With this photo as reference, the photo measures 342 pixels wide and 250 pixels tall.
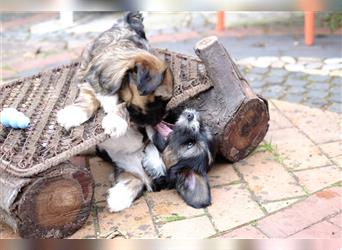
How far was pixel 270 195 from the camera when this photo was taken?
12.6 feet

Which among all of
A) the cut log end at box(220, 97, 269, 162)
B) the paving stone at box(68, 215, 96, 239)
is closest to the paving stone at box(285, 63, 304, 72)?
the cut log end at box(220, 97, 269, 162)

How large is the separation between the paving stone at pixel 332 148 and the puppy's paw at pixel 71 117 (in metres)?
1.75

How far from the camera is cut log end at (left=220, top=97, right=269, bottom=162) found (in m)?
3.93

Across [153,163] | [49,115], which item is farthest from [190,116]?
[49,115]

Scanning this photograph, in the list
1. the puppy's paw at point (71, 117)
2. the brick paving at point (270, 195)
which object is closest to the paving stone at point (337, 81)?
the brick paving at point (270, 195)

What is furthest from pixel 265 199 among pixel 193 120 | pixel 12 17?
pixel 12 17

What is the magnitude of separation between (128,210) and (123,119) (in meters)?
0.59

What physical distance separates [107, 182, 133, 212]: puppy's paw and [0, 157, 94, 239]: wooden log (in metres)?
0.23

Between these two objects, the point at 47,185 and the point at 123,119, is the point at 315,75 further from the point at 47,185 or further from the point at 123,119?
the point at 47,185

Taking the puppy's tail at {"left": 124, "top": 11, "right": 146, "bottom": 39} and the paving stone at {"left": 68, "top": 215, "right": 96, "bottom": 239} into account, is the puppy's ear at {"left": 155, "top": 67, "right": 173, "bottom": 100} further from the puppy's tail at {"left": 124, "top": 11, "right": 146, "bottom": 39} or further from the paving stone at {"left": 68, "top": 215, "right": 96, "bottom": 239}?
the paving stone at {"left": 68, "top": 215, "right": 96, "bottom": 239}

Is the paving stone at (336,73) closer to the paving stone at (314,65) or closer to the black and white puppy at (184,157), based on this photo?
the paving stone at (314,65)

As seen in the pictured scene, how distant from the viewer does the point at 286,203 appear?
376 centimetres

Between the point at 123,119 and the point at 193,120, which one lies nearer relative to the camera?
the point at 123,119

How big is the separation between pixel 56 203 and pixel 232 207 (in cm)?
107
